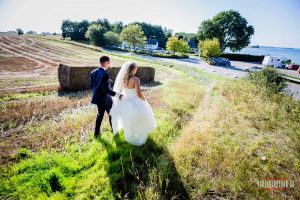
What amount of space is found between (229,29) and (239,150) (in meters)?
64.6

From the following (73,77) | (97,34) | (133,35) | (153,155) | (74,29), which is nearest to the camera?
(153,155)

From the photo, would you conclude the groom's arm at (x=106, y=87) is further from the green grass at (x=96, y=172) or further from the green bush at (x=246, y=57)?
the green bush at (x=246, y=57)

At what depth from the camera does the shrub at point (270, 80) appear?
11508 mm

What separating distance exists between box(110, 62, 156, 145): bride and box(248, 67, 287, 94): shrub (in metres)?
9.33

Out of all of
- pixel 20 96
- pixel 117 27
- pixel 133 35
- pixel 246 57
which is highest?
pixel 117 27

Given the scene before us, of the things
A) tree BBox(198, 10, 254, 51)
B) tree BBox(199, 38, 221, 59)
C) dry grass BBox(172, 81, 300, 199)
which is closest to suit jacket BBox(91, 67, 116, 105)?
dry grass BBox(172, 81, 300, 199)

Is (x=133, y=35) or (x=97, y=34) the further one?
(x=97, y=34)

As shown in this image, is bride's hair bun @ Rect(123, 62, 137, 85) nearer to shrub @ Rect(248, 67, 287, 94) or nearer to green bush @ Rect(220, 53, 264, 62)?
shrub @ Rect(248, 67, 287, 94)

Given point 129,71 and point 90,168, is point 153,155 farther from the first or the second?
point 129,71

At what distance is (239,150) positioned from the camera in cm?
522

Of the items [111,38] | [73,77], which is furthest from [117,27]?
[73,77]

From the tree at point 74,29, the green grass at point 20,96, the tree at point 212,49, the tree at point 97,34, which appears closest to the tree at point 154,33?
the tree at point 74,29

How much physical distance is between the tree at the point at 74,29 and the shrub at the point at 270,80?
3771 inches

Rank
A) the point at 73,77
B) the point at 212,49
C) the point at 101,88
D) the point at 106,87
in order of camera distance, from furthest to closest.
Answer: the point at 212,49 → the point at 73,77 → the point at 101,88 → the point at 106,87
